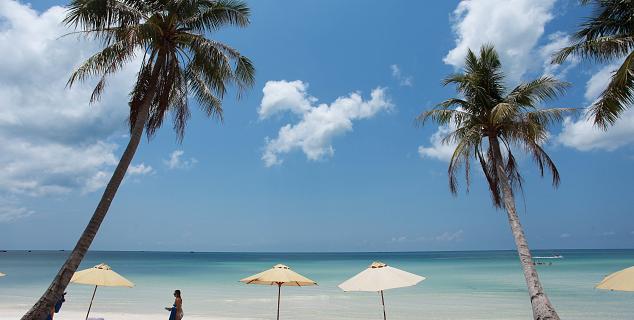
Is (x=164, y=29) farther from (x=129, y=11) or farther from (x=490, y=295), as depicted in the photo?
(x=490, y=295)

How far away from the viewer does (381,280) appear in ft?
31.1

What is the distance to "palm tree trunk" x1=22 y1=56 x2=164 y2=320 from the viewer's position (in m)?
8.86

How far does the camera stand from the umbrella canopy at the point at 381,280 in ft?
30.5

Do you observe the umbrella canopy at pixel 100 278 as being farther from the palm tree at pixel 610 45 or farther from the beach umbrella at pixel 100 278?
the palm tree at pixel 610 45

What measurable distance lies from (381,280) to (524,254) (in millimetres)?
4673

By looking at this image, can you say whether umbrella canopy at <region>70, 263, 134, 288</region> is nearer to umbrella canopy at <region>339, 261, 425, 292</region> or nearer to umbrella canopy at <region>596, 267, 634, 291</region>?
umbrella canopy at <region>339, 261, 425, 292</region>

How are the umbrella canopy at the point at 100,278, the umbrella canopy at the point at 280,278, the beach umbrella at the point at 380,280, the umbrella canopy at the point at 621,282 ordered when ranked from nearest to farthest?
the umbrella canopy at the point at 621,282, the beach umbrella at the point at 380,280, the umbrella canopy at the point at 280,278, the umbrella canopy at the point at 100,278

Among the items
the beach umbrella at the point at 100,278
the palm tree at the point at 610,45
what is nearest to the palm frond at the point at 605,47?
the palm tree at the point at 610,45

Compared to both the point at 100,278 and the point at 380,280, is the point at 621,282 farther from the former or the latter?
the point at 100,278

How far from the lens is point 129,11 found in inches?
431

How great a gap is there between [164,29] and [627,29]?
1138 centimetres

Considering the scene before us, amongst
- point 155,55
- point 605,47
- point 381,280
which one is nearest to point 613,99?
point 605,47

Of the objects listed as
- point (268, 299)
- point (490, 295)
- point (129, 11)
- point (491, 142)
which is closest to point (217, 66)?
point (129, 11)

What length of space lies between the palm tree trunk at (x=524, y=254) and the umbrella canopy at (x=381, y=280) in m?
3.42
